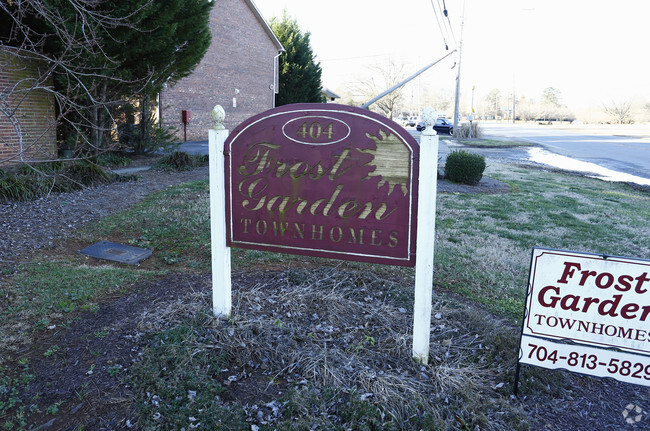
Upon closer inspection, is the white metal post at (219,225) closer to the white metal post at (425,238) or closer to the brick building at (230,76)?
the white metal post at (425,238)

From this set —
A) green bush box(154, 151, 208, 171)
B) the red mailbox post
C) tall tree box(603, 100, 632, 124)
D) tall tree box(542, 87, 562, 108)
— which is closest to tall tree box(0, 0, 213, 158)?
green bush box(154, 151, 208, 171)

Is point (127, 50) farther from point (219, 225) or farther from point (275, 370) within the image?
point (275, 370)

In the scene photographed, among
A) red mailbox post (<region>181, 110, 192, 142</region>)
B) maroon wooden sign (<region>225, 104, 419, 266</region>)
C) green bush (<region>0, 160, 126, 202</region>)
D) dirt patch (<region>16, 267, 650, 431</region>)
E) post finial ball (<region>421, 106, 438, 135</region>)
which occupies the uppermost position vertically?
red mailbox post (<region>181, 110, 192, 142</region>)

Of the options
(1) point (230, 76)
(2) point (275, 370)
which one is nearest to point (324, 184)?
(2) point (275, 370)

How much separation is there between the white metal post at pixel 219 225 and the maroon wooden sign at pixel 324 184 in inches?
2.1

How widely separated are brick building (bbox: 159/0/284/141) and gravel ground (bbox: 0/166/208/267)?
12073 millimetres

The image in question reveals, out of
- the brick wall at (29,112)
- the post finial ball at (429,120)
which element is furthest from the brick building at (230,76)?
the post finial ball at (429,120)

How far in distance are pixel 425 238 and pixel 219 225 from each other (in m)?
1.54

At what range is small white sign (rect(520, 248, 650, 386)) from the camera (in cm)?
276

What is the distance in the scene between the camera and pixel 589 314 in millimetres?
2861

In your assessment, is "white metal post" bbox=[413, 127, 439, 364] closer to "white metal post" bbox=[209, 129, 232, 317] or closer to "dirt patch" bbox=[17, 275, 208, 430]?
"white metal post" bbox=[209, 129, 232, 317]

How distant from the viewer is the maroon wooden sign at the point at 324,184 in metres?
3.17

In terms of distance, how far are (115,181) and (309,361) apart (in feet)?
28.1

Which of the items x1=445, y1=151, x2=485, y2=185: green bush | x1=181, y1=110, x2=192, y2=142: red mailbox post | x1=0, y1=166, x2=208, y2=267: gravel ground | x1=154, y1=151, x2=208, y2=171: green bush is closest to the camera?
x1=0, y1=166, x2=208, y2=267: gravel ground
